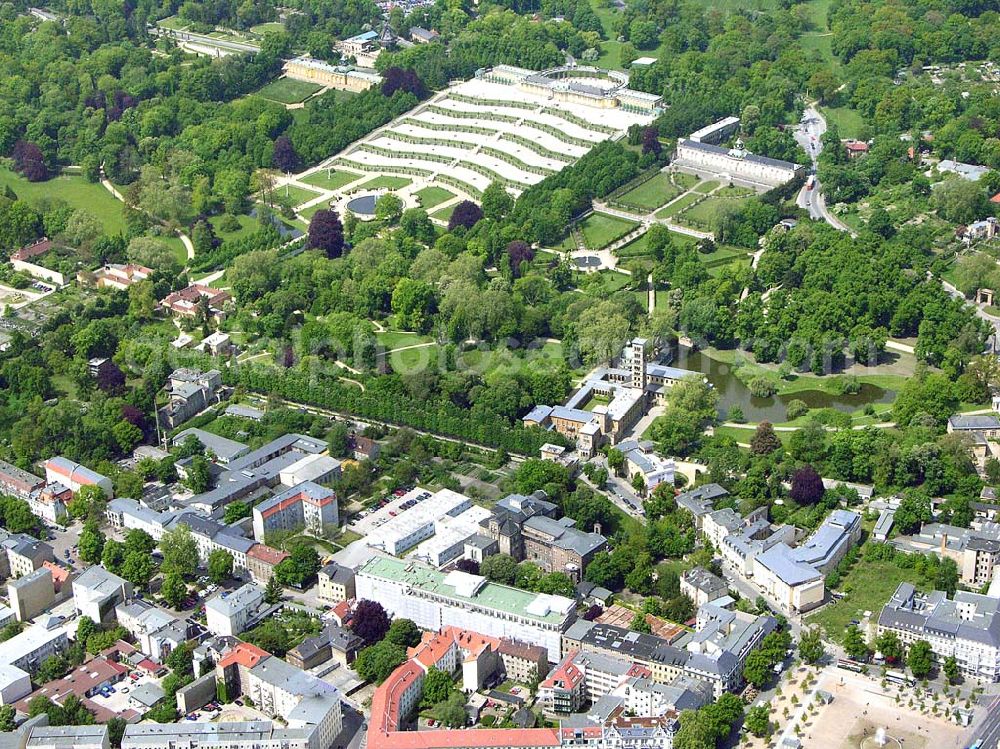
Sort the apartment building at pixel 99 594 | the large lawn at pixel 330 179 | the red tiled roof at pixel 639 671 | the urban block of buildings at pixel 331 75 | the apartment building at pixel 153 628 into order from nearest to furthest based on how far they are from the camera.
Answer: the red tiled roof at pixel 639 671 < the apartment building at pixel 153 628 < the apartment building at pixel 99 594 < the large lawn at pixel 330 179 < the urban block of buildings at pixel 331 75

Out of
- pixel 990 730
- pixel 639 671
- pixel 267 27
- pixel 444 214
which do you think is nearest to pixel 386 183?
pixel 444 214

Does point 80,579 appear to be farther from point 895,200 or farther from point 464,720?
point 895,200

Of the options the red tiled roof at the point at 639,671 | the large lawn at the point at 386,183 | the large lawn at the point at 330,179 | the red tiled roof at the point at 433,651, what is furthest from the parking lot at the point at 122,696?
the large lawn at the point at 330,179

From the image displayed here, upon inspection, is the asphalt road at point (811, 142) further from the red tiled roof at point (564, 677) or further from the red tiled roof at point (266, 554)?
the red tiled roof at point (564, 677)

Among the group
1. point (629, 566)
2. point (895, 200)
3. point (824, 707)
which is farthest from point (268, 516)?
point (895, 200)

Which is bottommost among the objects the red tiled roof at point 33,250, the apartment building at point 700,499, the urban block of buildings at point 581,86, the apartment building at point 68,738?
the red tiled roof at point 33,250

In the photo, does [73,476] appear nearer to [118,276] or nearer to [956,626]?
[118,276]
